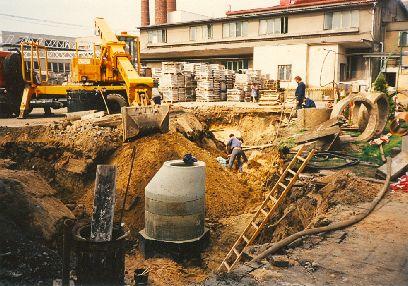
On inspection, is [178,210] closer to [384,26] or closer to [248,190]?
[248,190]

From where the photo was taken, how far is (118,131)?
1285 centimetres

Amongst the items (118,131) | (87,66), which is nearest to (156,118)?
(118,131)

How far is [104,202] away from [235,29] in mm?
32061

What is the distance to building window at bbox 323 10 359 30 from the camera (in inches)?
1142

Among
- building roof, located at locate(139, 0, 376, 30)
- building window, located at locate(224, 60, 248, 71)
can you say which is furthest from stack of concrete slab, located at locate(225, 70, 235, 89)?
building roof, located at locate(139, 0, 376, 30)

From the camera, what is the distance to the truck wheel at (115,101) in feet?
51.6

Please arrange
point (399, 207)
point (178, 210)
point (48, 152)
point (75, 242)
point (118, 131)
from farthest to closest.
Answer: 1. point (118, 131)
2. point (48, 152)
3. point (178, 210)
4. point (399, 207)
5. point (75, 242)

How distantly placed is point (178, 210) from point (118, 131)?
17.3 ft

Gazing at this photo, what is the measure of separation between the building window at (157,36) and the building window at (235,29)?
7436 mm

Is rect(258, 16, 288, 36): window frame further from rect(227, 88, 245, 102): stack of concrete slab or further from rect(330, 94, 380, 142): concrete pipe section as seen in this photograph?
rect(330, 94, 380, 142): concrete pipe section

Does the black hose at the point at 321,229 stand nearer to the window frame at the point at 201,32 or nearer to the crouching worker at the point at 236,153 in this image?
the crouching worker at the point at 236,153

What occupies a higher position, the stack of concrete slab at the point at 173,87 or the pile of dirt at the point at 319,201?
the stack of concrete slab at the point at 173,87

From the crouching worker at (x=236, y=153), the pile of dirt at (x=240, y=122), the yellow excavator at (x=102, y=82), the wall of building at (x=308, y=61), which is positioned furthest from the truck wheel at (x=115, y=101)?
the wall of building at (x=308, y=61)

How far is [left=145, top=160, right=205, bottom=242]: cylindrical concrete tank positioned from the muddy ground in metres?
0.67
